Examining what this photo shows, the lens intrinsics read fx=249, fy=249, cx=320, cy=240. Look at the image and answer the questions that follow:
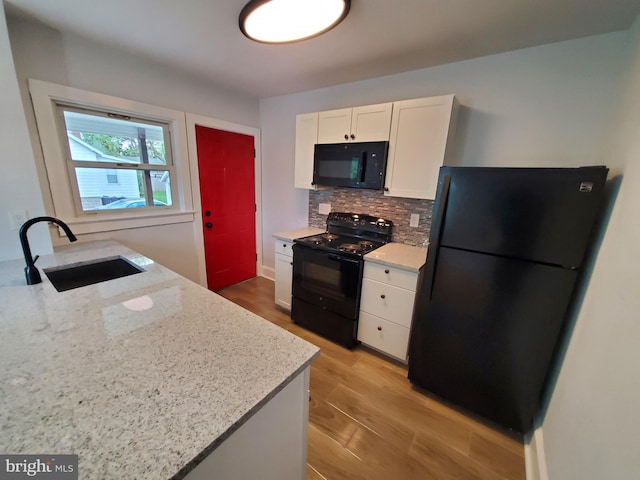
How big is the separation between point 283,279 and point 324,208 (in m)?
0.93

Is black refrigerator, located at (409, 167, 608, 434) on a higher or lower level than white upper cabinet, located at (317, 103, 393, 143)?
lower

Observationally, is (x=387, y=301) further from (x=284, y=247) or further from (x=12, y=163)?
(x=12, y=163)

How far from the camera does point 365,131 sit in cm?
215

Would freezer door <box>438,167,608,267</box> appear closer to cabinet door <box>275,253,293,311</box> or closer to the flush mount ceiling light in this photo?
the flush mount ceiling light

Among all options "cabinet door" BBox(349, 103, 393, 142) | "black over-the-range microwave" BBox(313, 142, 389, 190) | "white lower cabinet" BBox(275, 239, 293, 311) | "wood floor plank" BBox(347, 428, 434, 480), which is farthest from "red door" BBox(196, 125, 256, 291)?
"wood floor plank" BBox(347, 428, 434, 480)

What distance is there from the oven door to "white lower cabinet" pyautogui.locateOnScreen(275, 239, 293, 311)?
15 cm

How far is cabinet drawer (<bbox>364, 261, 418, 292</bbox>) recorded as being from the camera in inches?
73.0

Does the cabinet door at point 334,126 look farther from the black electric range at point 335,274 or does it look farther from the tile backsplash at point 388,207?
the black electric range at point 335,274

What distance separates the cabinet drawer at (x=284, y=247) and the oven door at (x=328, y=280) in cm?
13

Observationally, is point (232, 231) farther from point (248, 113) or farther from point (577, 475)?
point (577, 475)

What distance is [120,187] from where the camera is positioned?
2.30 m

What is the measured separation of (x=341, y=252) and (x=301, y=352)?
1299mm

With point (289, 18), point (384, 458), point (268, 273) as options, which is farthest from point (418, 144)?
point (268, 273)

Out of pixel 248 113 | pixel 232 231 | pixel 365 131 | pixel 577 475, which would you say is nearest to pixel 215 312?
pixel 577 475
